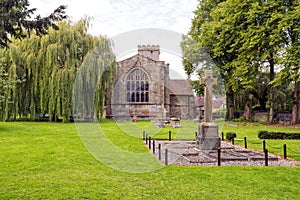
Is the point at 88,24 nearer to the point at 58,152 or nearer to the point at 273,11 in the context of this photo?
the point at 273,11

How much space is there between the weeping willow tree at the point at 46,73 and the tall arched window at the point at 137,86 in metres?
10.9

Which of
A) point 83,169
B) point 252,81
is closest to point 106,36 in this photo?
point 252,81

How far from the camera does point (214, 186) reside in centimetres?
663

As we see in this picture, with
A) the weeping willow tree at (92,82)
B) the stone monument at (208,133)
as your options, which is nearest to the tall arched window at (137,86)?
the weeping willow tree at (92,82)

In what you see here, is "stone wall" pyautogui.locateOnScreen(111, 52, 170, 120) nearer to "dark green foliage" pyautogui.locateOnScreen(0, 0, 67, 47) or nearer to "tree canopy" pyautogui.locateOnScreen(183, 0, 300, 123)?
"tree canopy" pyautogui.locateOnScreen(183, 0, 300, 123)

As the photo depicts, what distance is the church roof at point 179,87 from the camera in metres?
40.9

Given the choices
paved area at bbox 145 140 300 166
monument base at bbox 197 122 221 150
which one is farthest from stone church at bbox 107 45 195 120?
paved area at bbox 145 140 300 166

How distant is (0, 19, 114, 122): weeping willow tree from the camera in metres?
23.2

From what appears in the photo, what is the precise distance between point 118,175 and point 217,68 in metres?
24.6

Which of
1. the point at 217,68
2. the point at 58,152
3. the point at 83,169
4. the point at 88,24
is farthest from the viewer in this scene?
the point at 217,68

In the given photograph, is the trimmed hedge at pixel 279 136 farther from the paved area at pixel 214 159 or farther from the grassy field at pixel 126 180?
the grassy field at pixel 126 180

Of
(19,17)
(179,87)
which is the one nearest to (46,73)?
(19,17)

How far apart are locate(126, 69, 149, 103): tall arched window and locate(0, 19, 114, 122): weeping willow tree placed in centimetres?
1088

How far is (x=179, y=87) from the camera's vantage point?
140ft
